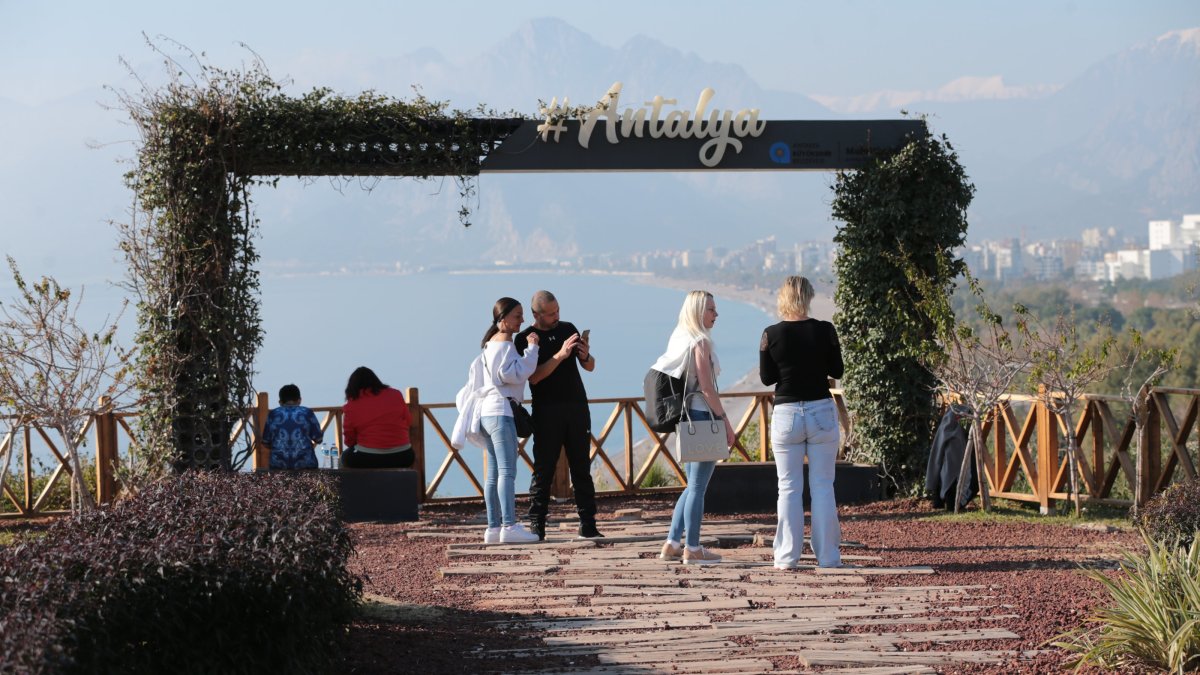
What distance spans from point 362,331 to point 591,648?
98946 millimetres

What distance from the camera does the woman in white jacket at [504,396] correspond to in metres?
7.98

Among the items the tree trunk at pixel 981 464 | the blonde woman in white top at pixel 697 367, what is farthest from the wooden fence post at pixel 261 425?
the tree trunk at pixel 981 464

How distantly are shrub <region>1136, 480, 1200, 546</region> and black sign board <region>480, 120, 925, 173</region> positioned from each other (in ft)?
15.1

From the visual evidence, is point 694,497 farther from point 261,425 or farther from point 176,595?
point 261,425

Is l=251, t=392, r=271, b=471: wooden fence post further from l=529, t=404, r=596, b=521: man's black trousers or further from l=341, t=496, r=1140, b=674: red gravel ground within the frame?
l=529, t=404, r=596, b=521: man's black trousers

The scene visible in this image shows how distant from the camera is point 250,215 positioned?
10.0 metres

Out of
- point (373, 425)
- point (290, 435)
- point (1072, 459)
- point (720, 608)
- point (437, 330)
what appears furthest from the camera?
point (437, 330)

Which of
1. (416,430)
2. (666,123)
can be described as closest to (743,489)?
(416,430)

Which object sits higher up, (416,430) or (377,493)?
(416,430)

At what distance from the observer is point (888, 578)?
7000 millimetres

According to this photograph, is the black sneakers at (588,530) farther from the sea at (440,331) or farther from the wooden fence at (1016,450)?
the sea at (440,331)

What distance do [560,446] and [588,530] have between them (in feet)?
2.12

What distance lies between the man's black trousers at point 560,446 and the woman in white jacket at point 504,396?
0.54 ft

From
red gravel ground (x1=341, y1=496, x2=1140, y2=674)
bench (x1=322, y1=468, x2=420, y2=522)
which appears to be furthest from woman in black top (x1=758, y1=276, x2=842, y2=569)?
bench (x1=322, y1=468, x2=420, y2=522)
